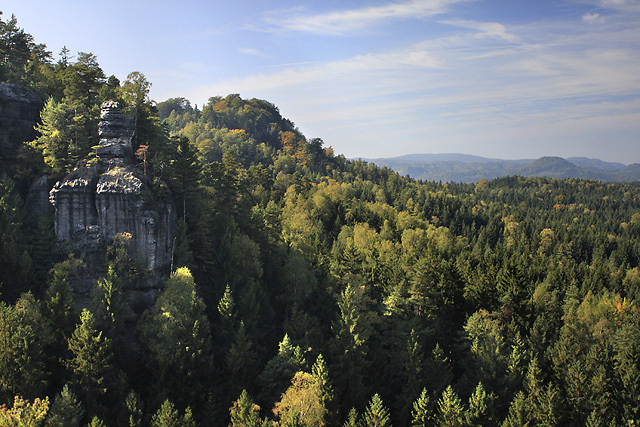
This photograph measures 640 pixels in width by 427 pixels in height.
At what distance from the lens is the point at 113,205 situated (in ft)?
154

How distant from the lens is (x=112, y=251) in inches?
1818

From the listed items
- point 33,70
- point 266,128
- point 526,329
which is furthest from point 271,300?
point 266,128

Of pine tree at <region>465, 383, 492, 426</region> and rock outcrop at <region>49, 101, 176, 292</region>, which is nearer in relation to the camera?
pine tree at <region>465, 383, 492, 426</region>

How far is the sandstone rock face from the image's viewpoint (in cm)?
4897

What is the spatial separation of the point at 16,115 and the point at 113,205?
57.3ft

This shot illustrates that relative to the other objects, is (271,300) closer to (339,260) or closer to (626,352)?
(339,260)

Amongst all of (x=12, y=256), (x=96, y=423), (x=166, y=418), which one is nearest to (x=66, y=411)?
(x=96, y=423)

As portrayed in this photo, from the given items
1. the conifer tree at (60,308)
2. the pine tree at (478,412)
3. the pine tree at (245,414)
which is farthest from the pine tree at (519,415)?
the conifer tree at (60,308)

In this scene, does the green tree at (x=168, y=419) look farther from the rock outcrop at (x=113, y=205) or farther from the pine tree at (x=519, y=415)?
A: the pine tree at (x=519, y=415)

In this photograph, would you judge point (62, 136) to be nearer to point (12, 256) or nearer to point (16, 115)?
point (16, 115)

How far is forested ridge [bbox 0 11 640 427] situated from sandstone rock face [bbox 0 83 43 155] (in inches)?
58.5

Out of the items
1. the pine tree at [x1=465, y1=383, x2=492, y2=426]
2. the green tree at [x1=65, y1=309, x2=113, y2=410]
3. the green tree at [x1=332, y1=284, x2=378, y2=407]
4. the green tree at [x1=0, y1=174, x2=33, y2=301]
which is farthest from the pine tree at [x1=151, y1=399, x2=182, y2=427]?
the pine tree at [x1=465, y1=383, x2=492, y2=426]

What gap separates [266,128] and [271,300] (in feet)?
408

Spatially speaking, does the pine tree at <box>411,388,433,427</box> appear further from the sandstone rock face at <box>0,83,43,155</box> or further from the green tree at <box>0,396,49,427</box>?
the sandstone rock face at <box>0,83,43,155</box>
